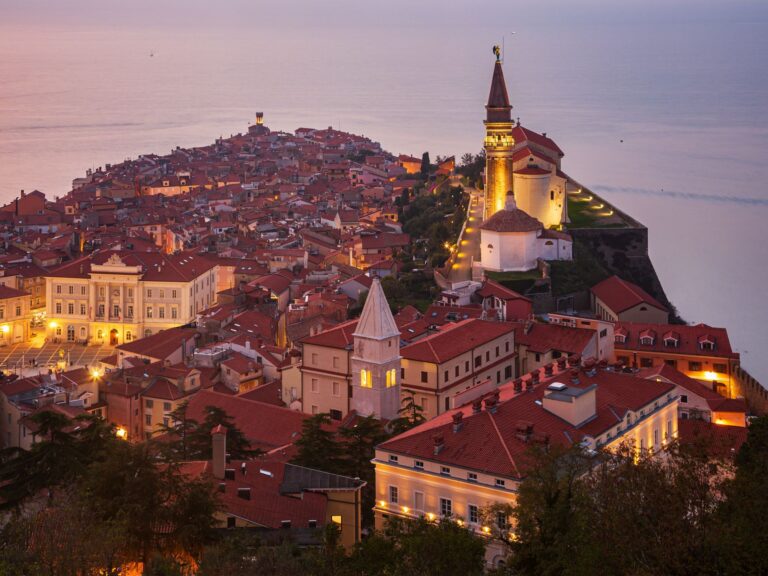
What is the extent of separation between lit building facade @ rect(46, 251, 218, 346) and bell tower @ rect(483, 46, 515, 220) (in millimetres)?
7680

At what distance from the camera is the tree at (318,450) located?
13648mm

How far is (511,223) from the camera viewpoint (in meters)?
25.0

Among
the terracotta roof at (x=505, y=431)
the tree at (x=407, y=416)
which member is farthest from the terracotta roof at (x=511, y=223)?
the terracotta roof at (x=505, y=431)

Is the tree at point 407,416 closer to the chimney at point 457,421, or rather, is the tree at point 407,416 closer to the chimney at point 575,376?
the chimney at point 457,421

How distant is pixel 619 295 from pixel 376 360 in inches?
401

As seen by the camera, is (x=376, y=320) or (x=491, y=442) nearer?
(x=491, y=442)

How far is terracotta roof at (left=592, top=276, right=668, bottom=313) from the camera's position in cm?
2409

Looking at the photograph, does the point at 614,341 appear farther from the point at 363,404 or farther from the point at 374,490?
the point at 374,490

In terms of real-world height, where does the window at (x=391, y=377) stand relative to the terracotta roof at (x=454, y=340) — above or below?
below

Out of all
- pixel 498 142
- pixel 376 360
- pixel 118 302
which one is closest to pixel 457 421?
pixel 376 360

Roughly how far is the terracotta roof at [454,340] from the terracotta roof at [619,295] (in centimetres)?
609

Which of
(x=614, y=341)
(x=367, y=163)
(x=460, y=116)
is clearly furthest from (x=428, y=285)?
(x=460, y=116)

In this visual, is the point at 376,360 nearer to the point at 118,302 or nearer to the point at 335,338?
the point at 335,338

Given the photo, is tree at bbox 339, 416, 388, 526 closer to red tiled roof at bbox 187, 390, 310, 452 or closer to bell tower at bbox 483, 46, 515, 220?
red tiled roof at bbox 187, 390, 310, 452
